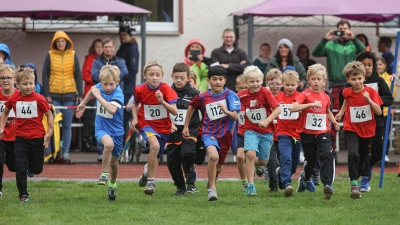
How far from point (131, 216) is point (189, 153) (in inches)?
96.1

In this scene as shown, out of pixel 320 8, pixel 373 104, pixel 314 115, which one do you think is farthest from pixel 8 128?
pixel 320 8

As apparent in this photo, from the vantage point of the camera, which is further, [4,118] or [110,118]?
[110,118]

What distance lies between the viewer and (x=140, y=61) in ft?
70.0

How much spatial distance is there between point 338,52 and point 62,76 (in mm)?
5255

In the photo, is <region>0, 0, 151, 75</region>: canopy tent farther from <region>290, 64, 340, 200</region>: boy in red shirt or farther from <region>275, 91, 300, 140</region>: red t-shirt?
<region>290, 64, 340, 200</region>: boy in red shirt

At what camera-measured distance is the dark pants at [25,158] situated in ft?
40.2

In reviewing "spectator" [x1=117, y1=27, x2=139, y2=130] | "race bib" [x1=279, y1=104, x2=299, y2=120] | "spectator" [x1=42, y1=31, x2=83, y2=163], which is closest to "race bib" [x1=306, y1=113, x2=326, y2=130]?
"race bib" [x1=279, y1=104, x2=299, y2=120]

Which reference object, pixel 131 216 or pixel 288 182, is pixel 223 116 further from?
pixel 131 216

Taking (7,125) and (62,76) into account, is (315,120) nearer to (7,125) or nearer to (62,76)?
(7,125)

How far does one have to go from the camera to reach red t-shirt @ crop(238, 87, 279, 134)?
1302cm

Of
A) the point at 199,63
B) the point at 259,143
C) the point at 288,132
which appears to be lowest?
the point at 259,143

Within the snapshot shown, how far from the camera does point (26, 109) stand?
12469 millimetres

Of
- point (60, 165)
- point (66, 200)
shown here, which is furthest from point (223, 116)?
point (60, 165)

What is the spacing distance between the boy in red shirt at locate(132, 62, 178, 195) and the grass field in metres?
0.60
